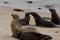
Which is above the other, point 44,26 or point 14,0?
point 14,0

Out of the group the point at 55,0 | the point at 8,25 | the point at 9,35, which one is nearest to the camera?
the point at 9,35

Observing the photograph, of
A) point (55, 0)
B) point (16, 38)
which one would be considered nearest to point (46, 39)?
point (16, 38)

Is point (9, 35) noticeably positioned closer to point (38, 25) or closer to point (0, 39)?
point (0, 39)

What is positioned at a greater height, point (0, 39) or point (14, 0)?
point (14, 0)

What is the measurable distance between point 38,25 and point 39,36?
11.6ft

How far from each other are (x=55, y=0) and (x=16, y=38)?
1410 cm

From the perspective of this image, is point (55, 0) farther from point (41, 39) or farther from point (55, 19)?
point (41, 39)

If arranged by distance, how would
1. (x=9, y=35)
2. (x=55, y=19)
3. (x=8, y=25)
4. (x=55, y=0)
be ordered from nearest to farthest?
1. (x=9, y=35)
2. (x=8, y=25)
3. (x=55, y=19)
4. (x=55, y=0)

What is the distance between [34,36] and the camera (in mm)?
6492

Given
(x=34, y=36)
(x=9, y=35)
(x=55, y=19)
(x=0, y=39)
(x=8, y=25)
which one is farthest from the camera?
(x=55, y=19)

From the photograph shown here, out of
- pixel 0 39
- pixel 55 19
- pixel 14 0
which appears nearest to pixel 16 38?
pixel 0 39

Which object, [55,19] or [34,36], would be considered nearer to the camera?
[34,36]

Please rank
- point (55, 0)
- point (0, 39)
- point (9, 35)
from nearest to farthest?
1. point (0, 39)
2. point (9, 35)
3. point (55, 0)

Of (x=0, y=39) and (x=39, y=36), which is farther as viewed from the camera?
(x=0, y=39)
